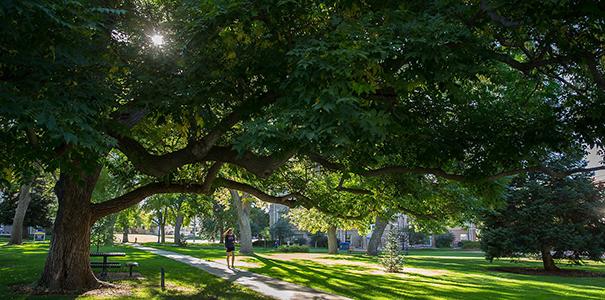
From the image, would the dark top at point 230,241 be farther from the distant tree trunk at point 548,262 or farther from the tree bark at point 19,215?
the tree bark at point 19,215

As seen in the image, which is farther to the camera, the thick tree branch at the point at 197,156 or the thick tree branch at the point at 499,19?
the thick tree branch at the point at 197,156

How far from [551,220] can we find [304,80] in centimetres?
2450

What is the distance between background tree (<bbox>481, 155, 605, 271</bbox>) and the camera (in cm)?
2541

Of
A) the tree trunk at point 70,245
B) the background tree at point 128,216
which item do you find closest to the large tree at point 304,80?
the tree trunk at point 70,245

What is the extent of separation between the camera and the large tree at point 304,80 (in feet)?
19.0

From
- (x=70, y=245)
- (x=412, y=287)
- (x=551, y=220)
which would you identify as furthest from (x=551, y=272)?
(x=70, y=245)

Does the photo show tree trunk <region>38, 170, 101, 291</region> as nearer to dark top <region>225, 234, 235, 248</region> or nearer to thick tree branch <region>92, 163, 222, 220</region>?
thick tree branch <region>92, 163, 222, 220</region>

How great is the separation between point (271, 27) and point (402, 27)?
7.14 feet

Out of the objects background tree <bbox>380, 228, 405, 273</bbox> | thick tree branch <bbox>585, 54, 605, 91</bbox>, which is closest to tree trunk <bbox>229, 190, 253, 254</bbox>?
background tree <bbox>380, 228, 405, 273</bbox>

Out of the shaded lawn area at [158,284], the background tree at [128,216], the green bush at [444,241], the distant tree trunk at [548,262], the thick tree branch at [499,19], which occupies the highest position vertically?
the thick tree branch at [499,19]

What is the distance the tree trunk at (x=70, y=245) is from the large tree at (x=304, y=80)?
15cm

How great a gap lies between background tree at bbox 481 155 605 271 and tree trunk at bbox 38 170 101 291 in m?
20.4

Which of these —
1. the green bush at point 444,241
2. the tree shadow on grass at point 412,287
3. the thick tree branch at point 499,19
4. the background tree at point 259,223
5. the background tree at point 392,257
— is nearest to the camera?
the thick tree branch at point 499,19

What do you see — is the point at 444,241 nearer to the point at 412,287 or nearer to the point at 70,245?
the point at 412,287
